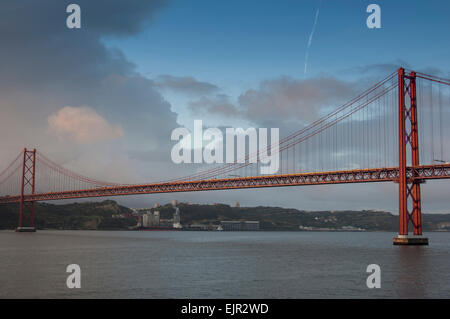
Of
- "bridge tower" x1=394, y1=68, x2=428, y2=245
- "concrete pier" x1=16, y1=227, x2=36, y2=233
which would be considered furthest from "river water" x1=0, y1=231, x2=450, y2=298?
"concrete pier" x1=16, y1=227, x2=36, y2=233

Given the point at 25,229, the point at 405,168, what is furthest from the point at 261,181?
the point at 25,229

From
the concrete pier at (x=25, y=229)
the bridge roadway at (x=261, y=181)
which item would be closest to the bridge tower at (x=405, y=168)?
the bridge roadway at (x=261, y=181)

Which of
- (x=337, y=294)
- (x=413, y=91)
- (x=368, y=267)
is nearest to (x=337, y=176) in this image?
(x=413, y=91)

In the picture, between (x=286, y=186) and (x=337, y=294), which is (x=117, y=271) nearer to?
(x=337, y=294)

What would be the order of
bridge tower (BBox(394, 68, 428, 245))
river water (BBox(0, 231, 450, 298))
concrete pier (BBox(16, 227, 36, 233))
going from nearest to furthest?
river water (BBox(0, 231, 450, 298)) → bridge tower (BBox(394, 68, 428, 245)) → concrete pier (BBox(16, 227, 36, 233))

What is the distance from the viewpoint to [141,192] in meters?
86.8

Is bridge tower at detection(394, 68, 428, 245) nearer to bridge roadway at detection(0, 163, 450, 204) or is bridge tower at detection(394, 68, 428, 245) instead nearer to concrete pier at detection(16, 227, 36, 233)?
bridge roadway at detection(0, 163, 450, 204)

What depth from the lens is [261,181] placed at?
7100cm

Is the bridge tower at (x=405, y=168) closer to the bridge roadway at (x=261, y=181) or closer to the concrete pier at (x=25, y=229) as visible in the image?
the bridge roadway at (x=261, y=181)

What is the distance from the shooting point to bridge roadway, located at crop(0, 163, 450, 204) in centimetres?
5169

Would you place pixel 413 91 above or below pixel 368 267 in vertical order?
above

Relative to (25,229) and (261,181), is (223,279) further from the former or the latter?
(25,229)

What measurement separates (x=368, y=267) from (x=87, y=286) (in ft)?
61.3

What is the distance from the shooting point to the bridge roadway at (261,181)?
2035 inches
